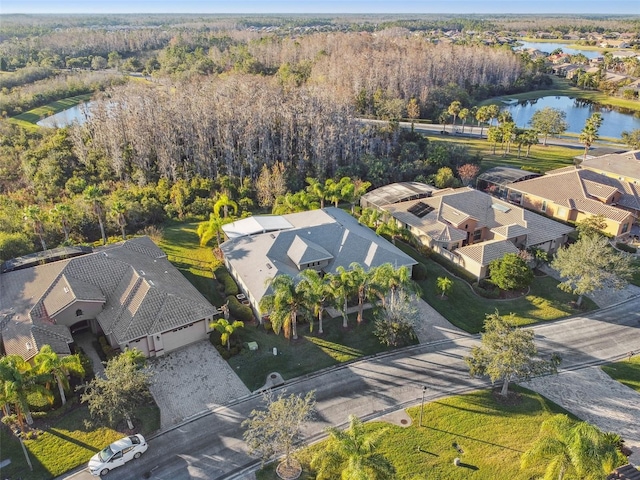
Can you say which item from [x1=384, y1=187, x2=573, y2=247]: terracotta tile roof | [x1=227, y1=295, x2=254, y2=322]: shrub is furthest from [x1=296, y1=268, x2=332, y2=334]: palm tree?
[x1=384, y1=187, x2=573, y2=247]: terracotta tile roof

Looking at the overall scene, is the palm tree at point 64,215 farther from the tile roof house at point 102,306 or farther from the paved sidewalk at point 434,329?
the paved sidewalk at point 434,329

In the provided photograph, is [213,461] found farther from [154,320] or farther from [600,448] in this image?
[600,448]

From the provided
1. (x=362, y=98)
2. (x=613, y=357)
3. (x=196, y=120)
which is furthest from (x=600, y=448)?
(x=362, y=98)

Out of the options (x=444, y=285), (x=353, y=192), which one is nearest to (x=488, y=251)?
(x=444, y=285)

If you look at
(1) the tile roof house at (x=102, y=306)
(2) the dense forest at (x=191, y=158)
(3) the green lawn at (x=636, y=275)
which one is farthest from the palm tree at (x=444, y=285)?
(2) the dense forest at (x=191, y=158)

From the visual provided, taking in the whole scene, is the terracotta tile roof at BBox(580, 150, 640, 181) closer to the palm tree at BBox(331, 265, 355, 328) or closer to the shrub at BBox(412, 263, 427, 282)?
the shrub at BBox(412, 263, 427, 282)

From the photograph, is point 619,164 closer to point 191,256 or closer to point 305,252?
point 305,252

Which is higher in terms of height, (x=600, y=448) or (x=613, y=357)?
(x=600, y=448)
